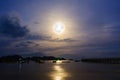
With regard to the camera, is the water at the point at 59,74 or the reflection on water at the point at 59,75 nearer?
the water at the point at 59,74

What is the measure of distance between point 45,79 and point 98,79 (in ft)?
36.4

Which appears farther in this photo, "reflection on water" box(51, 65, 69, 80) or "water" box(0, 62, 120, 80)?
"reflection on water" box(51, 65, 69, 80)

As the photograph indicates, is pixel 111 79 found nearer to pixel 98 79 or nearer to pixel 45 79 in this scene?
pixel 98 79

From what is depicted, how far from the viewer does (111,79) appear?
55156 mm

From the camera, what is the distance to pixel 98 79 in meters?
55.4

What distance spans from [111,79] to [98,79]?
8.81 ft

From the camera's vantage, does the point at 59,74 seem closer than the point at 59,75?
No

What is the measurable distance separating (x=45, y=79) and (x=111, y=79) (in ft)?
45.1

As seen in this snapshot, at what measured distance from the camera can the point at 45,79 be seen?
55.1 m

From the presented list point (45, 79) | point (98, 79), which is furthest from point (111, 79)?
point (45, 79)
